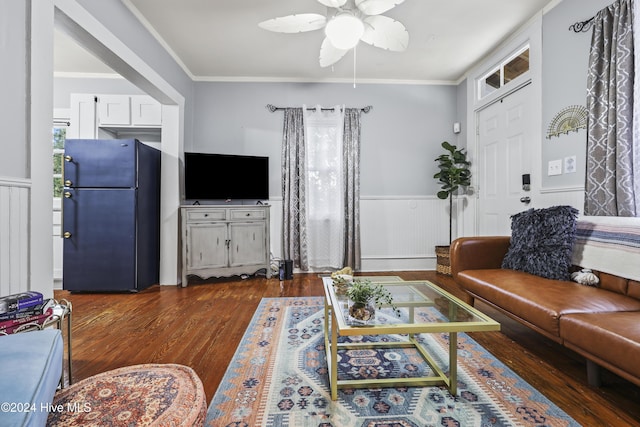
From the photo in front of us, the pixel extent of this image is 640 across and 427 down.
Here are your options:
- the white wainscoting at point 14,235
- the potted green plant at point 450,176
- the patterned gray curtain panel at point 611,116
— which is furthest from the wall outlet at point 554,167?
the white wainscoting at point 14,235

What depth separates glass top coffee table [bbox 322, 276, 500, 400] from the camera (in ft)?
4.12

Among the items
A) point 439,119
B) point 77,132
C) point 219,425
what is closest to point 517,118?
point 439,119

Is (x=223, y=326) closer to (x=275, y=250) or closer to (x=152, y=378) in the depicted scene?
(x=152, y=378)

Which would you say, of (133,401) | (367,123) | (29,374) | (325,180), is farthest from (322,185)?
(29,374)

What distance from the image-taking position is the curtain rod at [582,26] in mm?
2297

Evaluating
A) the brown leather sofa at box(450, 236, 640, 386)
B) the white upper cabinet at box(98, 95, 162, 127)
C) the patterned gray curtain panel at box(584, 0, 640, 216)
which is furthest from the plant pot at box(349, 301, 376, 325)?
the white upper cabinet at box(98, 95, 162, 127)

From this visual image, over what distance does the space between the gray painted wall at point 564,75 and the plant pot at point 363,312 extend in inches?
86.1

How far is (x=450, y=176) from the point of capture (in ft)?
12.8

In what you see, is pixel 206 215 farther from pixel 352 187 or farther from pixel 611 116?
pixel 611 116

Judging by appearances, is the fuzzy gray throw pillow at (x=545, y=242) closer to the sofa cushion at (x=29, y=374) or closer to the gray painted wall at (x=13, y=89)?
the sofa cushion at (x=29, y=374)

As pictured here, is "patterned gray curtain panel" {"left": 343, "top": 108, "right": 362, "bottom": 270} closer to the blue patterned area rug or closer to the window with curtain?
the window with curtain

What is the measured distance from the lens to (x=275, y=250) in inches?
163

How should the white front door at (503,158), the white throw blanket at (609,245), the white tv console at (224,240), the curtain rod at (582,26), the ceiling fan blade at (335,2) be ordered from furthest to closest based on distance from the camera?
the white tv console at (224,240)
the white front door at (503,158)
the curtain rod at (582,26)
the ceiling fan blade at (335,2)
the white throw blanket at (609,245)

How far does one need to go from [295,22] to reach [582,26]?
2209 mm
